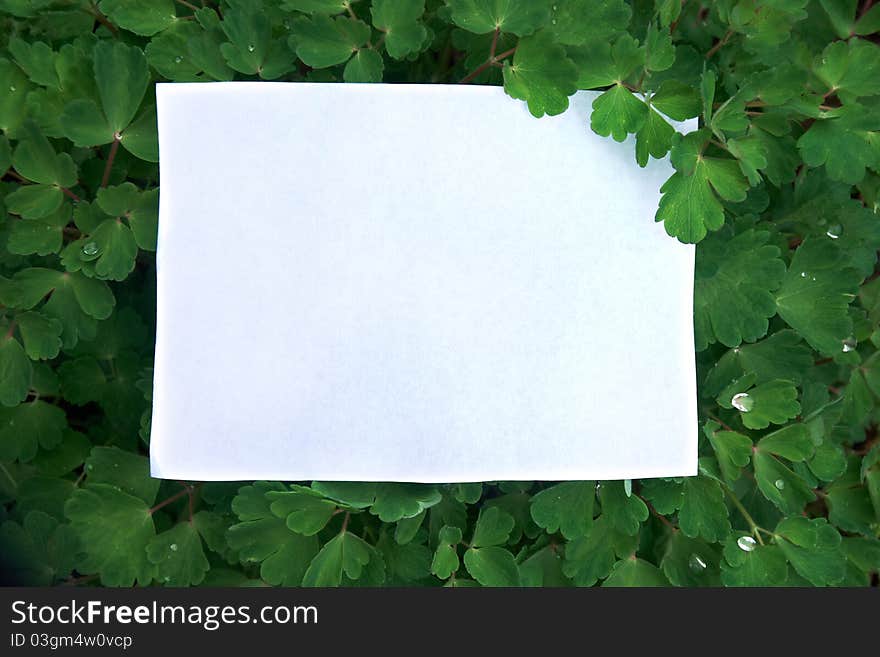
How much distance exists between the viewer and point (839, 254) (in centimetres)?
91

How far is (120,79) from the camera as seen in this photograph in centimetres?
84

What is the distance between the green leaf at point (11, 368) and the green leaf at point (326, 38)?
1.58 feet

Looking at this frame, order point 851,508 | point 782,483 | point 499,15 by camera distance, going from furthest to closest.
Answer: point 851,508, point 782,483, point 499,15

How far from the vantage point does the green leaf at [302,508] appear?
0.81 m

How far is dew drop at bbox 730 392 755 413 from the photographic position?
2.87 ft

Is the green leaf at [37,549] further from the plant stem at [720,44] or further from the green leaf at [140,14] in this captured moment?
the plant stem at [720,44]

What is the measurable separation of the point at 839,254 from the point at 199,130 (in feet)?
2.58

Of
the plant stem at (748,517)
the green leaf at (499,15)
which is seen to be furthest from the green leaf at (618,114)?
the plant stem at (748,517)

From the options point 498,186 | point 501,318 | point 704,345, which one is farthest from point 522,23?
point 704,345

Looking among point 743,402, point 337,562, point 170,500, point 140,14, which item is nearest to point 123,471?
point 170,500

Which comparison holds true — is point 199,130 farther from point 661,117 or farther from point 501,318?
point 661,117

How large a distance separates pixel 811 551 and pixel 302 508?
0.62 m

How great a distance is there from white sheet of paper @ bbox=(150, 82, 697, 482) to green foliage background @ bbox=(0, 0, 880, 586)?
0.04 m

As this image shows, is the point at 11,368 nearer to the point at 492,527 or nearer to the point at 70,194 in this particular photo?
the point at 70,194
